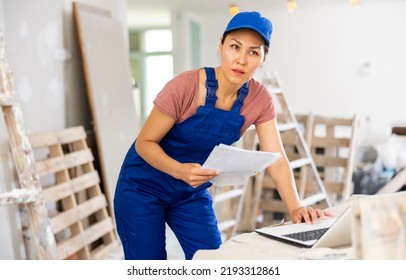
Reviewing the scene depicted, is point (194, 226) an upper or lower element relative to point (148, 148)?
lower

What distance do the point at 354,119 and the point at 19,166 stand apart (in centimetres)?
265

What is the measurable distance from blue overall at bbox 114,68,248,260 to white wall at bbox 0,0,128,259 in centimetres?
148

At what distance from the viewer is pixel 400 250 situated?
100 cm

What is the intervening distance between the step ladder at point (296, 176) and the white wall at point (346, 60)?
411cm

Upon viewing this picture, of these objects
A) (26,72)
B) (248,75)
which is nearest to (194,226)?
(248,75)

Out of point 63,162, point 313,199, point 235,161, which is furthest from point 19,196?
point 313,199

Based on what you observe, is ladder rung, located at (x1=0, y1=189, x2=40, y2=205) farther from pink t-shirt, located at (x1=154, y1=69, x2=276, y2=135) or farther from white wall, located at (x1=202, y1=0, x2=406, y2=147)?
white wall, located at (x1=202, y1=0, x2=406, y2=147)

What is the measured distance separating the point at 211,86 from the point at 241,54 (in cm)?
19

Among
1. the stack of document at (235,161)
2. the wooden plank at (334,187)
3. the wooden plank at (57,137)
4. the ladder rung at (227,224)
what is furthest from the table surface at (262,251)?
the wooden plank at (334,187)

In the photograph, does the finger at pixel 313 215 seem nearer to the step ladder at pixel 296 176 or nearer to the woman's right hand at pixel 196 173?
the woman's right hand at pixel 196 173

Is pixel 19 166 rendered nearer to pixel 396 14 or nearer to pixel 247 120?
pixel 247 120

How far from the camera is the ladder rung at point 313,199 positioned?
4.22m

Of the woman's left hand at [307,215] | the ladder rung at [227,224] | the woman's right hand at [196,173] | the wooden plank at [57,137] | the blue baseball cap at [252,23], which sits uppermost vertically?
the blue baseball cap at [252,23]

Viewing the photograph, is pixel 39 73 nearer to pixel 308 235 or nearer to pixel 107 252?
pixel 107 252
